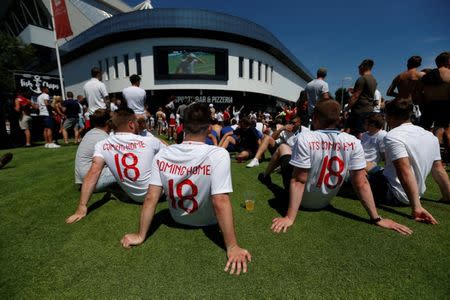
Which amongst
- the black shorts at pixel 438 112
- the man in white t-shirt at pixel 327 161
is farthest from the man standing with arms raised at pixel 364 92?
the man in white t-shirt at pixel 327 161

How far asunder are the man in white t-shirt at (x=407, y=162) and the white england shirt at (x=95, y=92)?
643 cm

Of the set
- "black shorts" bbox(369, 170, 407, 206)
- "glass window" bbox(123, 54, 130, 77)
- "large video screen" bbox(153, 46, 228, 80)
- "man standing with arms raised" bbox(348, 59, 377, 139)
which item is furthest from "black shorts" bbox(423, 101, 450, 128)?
"glass window" bbox(123, 54, 130, 77)

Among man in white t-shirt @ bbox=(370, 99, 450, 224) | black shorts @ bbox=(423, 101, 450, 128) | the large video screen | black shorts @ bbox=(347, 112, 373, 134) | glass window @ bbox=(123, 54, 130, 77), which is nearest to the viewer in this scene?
man in white t-shirt @ bbox=(370, 99, 450, 224)

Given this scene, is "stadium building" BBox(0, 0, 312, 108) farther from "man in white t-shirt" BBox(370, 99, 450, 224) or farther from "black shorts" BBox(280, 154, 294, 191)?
"man in white t-shirt" BBox(370, 99, 450, 224)

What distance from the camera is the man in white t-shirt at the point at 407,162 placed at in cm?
239

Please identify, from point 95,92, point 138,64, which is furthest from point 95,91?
point 138,64

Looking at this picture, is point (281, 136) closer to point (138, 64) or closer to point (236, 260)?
point (236, 260)

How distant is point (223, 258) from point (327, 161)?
54.3 inches

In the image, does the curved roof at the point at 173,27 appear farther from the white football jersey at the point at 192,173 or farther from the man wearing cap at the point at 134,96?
the white football jersey at the point at 192,173

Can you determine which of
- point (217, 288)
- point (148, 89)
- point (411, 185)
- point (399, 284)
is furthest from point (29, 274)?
point (148, 89)

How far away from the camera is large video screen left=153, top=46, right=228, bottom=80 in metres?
22.7

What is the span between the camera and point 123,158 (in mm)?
2604

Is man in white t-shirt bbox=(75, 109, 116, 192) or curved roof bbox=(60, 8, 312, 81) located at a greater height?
curved roof bbox=(60, 8, 312, 81)

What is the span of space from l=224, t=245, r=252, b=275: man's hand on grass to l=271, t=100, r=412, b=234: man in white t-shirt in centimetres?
56
